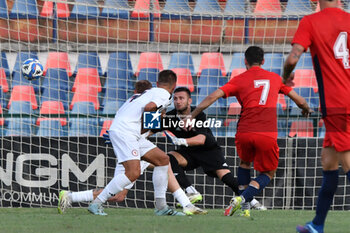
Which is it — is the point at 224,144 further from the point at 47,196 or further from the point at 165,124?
the point at 47,196

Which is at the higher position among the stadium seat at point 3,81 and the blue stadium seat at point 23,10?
the blue stadium seat at point 23,10

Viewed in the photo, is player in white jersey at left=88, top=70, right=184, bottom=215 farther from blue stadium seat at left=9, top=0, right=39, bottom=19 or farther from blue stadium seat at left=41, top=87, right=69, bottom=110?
blue stadium seat at left=9, top=0, right=39, bottom=19

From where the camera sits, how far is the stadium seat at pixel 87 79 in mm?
11945

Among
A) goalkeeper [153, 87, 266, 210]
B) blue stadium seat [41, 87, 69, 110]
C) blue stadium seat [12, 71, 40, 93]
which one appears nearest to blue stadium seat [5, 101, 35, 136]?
blue stadium seat [41, 87, 69, 110]

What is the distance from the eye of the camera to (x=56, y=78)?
462 inches

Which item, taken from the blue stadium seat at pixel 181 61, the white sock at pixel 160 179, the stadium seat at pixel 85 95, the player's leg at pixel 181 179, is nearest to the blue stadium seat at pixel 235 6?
the blue stadium seat at pixel 181 61

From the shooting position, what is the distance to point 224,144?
31.6 feet

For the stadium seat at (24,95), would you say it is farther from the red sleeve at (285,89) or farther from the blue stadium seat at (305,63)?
the red sleeve at (285,89)

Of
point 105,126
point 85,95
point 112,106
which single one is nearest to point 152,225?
point 105,126

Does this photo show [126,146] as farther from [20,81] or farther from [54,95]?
[20,81]

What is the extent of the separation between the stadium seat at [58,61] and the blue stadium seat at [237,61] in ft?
9.81

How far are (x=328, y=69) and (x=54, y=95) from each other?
777 cm

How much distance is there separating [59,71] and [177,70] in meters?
2.17

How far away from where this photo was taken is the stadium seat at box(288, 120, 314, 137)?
35.7ft
